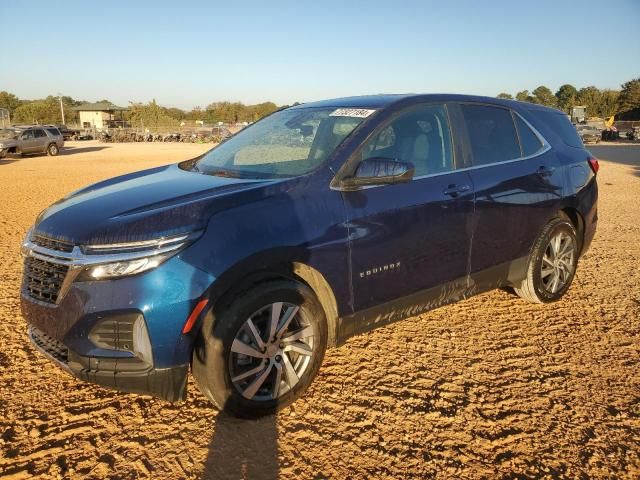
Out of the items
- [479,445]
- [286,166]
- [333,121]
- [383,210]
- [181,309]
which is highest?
[333,121]

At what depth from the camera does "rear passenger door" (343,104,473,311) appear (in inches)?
122

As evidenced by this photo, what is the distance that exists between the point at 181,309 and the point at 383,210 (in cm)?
139

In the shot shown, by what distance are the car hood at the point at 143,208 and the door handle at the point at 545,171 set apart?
97.4 inches

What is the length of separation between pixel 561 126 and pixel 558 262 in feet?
4.27

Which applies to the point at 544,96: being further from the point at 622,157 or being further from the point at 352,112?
the point at 352,112

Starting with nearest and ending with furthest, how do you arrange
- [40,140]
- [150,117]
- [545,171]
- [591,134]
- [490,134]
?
[490,134] → [545,171] → [40,140] → [591,134] → [150,117]

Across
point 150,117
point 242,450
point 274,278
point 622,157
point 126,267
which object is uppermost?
point 150,117

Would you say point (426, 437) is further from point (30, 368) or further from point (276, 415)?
point (30, 368)

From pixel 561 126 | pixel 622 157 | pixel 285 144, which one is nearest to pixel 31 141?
pixel 285 144

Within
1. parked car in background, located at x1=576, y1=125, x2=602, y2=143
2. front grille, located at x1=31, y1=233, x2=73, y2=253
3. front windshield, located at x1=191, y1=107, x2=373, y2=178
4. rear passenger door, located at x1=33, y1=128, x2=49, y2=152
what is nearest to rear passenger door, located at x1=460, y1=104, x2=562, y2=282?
front windshield, located at x1=191, y1=107, x2=373, y2=178

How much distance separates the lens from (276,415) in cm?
290

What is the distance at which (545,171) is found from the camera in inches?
168

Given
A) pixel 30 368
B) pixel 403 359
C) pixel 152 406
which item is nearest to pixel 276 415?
pixel 152 406

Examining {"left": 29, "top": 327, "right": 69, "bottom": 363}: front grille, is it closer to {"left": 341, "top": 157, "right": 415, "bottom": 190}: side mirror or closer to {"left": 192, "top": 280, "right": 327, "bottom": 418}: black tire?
{"left": 192, "top": 280, "right": 327, "bottom": 418}: black tire
